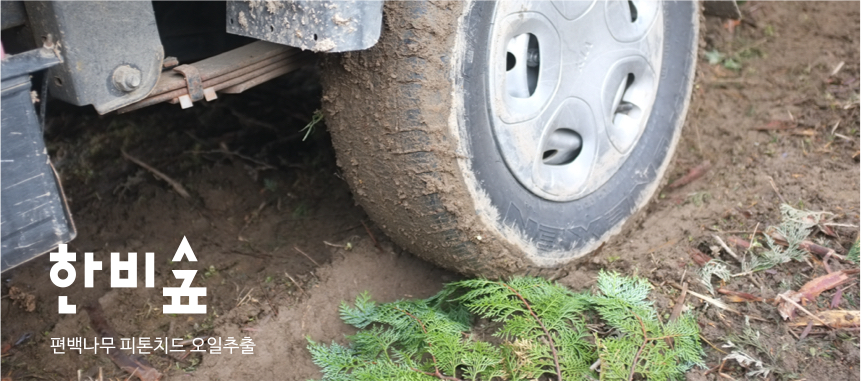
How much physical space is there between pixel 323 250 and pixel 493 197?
77 cm

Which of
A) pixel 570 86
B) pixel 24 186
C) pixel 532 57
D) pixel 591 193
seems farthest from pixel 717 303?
pixel 24 186

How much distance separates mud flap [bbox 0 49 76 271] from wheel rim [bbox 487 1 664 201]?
1.06 m

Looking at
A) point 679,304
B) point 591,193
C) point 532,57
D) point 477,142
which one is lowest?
point 679,304

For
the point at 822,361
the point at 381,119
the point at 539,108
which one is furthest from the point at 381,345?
the point at 822,361

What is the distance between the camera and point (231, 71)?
178cm

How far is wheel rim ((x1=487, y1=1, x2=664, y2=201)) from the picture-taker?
198cm

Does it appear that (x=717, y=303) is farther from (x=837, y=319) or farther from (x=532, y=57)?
(x=532, y=57)

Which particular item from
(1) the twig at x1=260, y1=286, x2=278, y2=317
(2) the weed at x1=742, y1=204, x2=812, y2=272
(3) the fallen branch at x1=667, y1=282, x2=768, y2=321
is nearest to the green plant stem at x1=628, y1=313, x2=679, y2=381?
(3) the fallen branch at x1=667, y1=282, x2=768, y2=321

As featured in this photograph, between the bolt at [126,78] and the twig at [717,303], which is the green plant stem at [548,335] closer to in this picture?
the twig at [717,303]

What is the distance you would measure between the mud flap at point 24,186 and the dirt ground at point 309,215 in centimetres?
65

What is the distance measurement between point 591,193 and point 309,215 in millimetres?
1040

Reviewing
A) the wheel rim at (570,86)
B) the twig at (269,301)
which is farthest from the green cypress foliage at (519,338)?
the wheel rim at (570,86)

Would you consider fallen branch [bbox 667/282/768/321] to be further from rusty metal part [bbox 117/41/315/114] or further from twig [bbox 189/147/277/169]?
twig [bbox 189/147/277/169]

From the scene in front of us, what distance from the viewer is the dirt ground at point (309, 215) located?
2.10 meters
